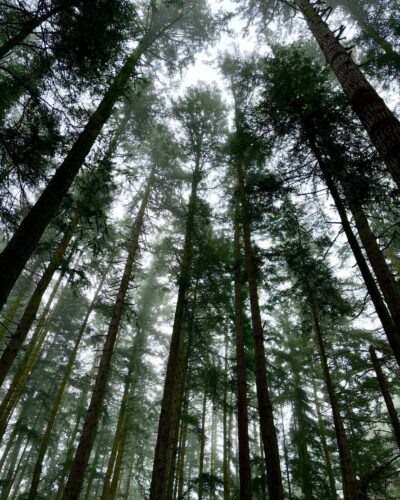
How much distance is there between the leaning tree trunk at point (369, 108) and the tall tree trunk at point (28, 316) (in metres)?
6.34

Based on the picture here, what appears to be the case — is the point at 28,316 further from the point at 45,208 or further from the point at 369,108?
the point at 369,108

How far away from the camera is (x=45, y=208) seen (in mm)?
4477

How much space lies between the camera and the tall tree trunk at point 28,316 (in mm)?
8109

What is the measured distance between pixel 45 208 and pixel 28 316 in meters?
5.73

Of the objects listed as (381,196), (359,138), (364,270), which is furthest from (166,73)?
(364,270)

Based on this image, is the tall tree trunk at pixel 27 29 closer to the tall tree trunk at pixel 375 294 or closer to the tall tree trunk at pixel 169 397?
the tall tree trunk at pixel 375 294

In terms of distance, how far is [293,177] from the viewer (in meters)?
6.37

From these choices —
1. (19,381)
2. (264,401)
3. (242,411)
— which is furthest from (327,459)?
(19,381)

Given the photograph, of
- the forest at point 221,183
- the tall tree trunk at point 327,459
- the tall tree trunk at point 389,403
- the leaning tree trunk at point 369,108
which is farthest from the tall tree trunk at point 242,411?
the leaning tree trunk at point 369,108

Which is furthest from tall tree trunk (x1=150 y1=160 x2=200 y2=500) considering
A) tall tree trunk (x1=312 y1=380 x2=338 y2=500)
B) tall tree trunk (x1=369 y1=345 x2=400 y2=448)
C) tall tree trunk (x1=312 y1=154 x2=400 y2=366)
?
tall tree trunk (x1=369 y1=345 x2=400 y2=448)

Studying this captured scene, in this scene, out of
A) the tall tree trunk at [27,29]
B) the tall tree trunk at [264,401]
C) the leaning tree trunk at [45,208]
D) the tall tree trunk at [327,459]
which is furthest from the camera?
the tall tree trunk at [327,459]

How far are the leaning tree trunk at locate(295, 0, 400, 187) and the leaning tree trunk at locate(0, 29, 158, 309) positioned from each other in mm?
4425

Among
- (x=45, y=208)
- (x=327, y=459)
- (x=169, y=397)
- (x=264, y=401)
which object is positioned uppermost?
(x=327, y=459)

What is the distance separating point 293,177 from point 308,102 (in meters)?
1.52
